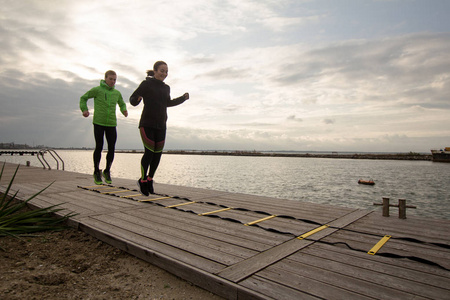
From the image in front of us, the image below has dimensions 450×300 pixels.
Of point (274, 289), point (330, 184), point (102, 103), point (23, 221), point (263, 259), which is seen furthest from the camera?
point (330, 184)

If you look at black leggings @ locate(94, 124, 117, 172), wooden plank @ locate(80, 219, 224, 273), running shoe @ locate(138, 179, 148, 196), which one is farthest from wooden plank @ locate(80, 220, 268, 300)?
black leggings @ locate(94, 124, 117, 172)

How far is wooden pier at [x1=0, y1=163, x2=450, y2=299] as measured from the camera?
5.42 feet

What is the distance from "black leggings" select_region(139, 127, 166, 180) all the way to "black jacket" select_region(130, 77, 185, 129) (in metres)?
0.11

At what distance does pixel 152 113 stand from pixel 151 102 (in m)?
0.19

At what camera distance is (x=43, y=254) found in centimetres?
241

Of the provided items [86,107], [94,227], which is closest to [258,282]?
[94,227]

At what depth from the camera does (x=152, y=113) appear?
4.61m

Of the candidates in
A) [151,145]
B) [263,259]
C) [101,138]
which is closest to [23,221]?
[151,145]

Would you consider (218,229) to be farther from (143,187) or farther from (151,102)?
(151,102)

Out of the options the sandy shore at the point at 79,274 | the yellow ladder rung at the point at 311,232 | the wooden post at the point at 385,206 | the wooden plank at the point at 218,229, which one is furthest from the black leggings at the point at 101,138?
the wooden post at the point at 385,206

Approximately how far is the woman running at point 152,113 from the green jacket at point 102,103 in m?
1.55

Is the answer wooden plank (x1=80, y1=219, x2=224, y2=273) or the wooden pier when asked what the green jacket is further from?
wooden plank (x1=80, y1=219, x2=224, y2=273)

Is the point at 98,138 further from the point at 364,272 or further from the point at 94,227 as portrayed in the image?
the point at 364,272

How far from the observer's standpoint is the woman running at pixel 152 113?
460cm
